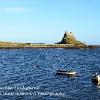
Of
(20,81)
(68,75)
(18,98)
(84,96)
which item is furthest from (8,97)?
(68,75)

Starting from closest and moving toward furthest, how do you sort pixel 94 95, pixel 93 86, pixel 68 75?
1. pixel 94 95
2. pixel 93 86
3. pixel 68 75

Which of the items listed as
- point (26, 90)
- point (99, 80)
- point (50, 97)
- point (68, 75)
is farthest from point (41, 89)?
point (68, 75)

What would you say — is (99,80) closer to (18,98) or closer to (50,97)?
(50,97)

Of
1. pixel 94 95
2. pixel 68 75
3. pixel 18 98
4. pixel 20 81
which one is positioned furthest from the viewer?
pixel 68 75

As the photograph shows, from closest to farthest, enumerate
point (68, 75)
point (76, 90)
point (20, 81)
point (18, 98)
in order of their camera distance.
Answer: point (18, 98), point (76, 90), point (20, 81), point (68, 75)

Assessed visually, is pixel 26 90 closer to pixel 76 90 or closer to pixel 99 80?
pixel 76 90

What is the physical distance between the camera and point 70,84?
6725 centimetres

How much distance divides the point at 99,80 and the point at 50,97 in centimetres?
1730

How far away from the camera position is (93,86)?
64312 millimetres

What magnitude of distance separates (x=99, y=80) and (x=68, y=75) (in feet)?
46.4

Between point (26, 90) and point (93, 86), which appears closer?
point (26, 90)

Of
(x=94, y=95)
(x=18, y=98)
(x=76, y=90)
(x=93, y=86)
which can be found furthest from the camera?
(x=93, y=86)

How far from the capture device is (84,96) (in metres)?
54.2

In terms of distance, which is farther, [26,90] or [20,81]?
[20,81]
